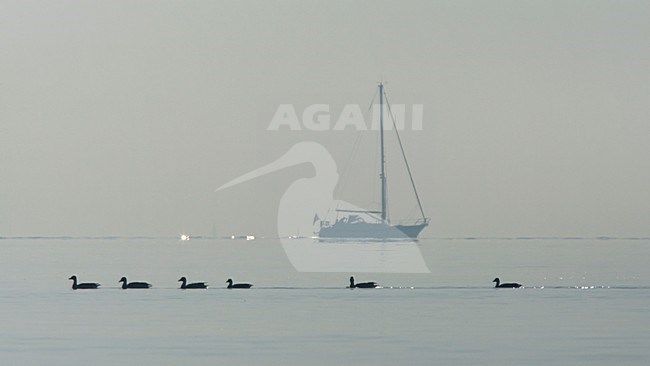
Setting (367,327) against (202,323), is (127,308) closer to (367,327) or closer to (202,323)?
(202,323)

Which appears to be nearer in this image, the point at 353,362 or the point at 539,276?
the point at 353,362

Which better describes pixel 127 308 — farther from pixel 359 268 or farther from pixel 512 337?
pixel 359 268

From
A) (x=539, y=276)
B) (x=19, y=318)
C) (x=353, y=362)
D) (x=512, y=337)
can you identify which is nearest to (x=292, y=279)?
(x=539, y=276)

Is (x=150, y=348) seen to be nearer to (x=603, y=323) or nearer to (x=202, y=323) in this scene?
(x=202, y=323)

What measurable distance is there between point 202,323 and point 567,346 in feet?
40.1

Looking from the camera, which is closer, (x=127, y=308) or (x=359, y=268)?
(x=127, y=308)

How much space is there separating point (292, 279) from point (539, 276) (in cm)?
1379

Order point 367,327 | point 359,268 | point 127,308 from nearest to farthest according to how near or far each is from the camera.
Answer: point 367,327 → point 127,308 → point 359,268

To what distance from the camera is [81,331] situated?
4284 cm

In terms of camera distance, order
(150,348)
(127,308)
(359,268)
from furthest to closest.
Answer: (359,268)
(127,308)
(150,348)

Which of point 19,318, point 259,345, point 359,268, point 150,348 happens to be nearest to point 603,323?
point 259,345

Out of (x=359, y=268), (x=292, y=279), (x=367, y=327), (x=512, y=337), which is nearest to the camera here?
(x=512, y=337)

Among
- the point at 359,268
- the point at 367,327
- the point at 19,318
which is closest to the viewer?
the point at 367,327

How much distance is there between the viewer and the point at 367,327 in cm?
4381
